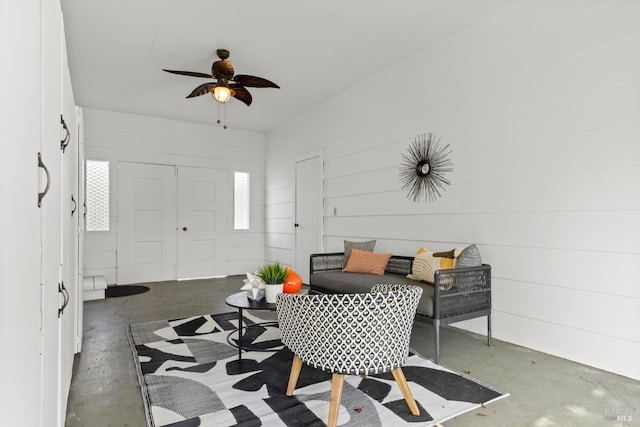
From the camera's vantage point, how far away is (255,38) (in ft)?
12.4

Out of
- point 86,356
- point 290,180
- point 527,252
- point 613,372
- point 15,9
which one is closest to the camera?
point 15,9

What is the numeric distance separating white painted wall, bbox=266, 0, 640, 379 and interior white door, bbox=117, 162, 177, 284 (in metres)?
4.25

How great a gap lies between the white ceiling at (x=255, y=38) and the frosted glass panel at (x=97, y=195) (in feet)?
4.06

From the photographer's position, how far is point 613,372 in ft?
8.44

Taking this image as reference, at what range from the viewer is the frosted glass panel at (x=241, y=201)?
24.0 ft

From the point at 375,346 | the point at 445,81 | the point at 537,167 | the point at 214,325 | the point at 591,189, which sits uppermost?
the point at 445,81

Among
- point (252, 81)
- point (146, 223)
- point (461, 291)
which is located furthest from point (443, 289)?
point (146, 223)

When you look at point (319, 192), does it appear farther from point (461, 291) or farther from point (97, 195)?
point (97, 195)

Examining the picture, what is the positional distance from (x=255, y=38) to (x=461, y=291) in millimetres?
3179

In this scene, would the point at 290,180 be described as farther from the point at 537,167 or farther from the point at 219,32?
the point at 537,167

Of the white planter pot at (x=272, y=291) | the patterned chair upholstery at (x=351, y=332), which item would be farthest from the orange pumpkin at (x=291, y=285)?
the patterned chair upholstery at (x=351, y=332)

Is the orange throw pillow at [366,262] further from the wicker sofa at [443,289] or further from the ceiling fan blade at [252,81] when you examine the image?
the ceiling fan blade at [252,81]

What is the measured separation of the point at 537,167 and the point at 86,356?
401cm

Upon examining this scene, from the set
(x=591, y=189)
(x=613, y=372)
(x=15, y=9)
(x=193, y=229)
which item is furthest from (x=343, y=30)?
(x=193, y=229)
